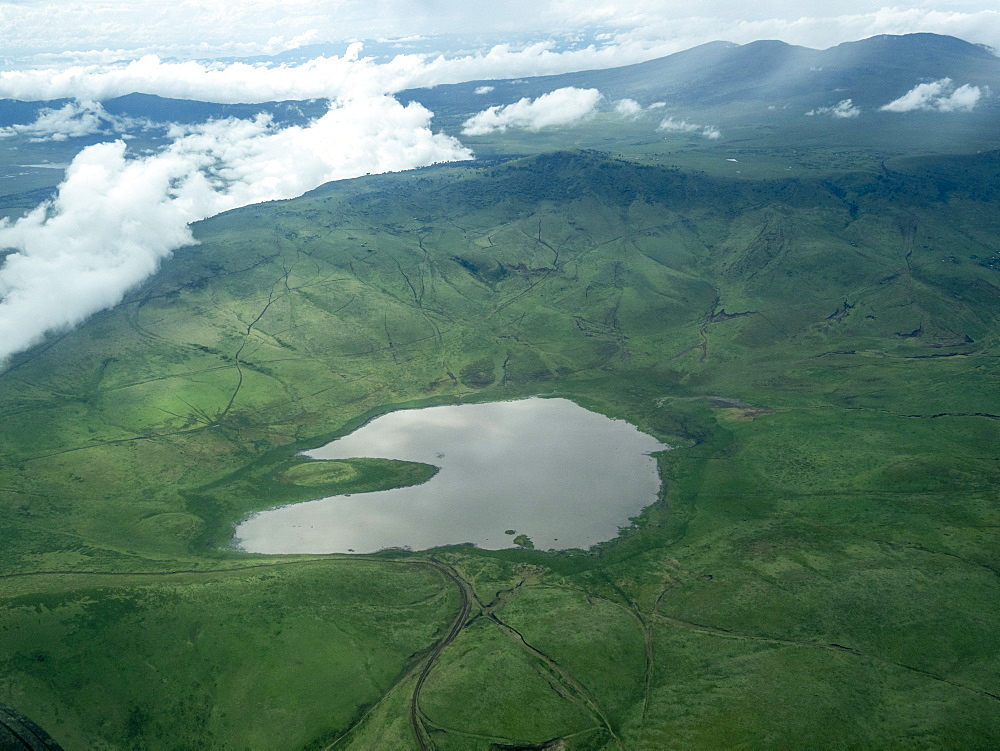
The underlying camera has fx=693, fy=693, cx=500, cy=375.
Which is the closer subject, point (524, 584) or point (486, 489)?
point (524, 584)

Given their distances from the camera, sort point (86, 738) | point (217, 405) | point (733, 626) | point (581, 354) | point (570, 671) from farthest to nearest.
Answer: point (581, 354), point (217, 405), point (733, 626), point (570, 671), point (86, 738)

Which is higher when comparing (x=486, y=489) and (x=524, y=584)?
(x=486, y=489)

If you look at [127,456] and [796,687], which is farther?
[127,456]

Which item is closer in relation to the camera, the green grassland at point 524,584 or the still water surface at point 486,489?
the green grassland at point 524,584

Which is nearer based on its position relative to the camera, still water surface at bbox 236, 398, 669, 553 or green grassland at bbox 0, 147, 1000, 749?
green grassland at bbox 0, 147, 1000, 749

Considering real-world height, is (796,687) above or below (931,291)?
below

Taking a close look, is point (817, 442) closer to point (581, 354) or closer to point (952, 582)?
point (952, 582)

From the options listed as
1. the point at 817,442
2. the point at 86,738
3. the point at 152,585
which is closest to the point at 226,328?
the point at 152,585

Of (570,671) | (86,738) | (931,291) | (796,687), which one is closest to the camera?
(86,738)
